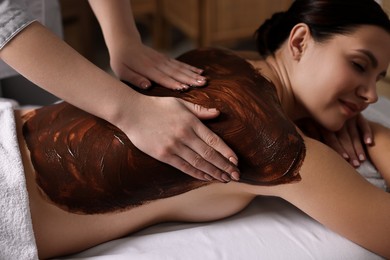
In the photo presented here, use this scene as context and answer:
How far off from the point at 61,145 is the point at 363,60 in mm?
726

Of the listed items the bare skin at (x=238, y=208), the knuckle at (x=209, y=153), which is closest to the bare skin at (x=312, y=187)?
the bare skin at (x=238, y=208)

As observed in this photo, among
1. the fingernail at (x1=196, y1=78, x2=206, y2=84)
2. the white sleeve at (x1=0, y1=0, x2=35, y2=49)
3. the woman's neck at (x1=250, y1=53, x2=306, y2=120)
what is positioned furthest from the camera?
the woman's neck at (x1=250, y1=53, x2=306, y2=120)

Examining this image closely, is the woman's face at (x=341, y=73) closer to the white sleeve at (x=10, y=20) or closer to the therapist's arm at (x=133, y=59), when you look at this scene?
the therapist's arm at (x=133, y=59)

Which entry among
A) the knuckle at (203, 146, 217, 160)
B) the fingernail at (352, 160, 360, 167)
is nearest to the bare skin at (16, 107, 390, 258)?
the knuckle at (203, 146, 217, 160)

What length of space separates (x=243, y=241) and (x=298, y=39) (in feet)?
1.69

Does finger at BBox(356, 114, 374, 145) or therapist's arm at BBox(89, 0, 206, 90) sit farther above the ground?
therapist's arm at BBox(89, 0, 206, 90)

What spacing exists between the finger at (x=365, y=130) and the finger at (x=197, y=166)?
0.48 metres

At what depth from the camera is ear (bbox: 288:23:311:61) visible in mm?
1239

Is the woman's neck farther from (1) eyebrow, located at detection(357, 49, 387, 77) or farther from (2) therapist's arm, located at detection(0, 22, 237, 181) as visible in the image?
(2) therapist's arm, located at detection(0, 22, 237, 181)

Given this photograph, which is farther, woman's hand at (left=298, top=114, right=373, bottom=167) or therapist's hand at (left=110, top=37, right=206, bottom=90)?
woman's hand at (left=298, top=114, right=373, bottom=167)

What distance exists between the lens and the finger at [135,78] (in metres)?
1.22

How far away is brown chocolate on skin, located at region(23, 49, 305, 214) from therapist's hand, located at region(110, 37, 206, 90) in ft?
0.16

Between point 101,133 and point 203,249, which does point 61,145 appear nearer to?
point 101,133

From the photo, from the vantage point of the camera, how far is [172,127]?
1.02 metres
